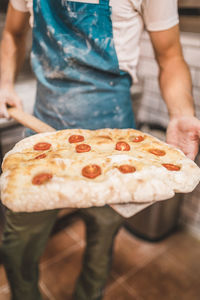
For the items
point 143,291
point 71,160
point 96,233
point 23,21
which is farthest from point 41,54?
point 143,291

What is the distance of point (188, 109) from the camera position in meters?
0.97

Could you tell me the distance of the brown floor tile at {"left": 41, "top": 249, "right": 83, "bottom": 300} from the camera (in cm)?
153

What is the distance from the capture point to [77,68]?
95 cm

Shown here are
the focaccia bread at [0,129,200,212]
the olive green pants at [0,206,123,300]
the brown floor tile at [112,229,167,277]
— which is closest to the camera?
the focaccia bread at [0,129,200,212]

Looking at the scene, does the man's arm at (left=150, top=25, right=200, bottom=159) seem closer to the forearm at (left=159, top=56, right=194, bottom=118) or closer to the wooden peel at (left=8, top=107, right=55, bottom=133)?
the forearm at (left=159, top=56, right=194, bottom=118)

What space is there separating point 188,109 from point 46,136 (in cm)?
52

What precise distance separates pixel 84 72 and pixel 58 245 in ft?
4.32

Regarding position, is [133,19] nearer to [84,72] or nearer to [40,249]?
[84,72]

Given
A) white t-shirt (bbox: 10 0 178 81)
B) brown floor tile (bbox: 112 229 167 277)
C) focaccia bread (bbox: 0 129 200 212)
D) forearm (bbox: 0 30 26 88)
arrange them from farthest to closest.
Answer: brown floor tile (bbox: 112 229 167 277) → forearm (bbox: 0 30 26 88) → white t-shirt (bbox: 10 0 178 81) → focaccia bread (bbox: 0 129 200 212)

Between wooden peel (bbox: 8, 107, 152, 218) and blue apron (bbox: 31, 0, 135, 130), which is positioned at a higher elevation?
blue apron (bbox: 31, 0, 135, 130)

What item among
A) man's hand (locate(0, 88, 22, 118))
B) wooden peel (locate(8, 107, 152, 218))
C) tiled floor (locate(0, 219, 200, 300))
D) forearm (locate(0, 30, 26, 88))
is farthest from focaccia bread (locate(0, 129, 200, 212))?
tiled floor (locate(0, 219, 200, 300))

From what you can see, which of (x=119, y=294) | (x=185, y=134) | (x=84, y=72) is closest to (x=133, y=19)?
(x=84, y=72)

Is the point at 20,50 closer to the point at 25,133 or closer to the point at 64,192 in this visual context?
the point at 25,133

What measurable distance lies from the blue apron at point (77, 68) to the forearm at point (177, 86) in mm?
156
